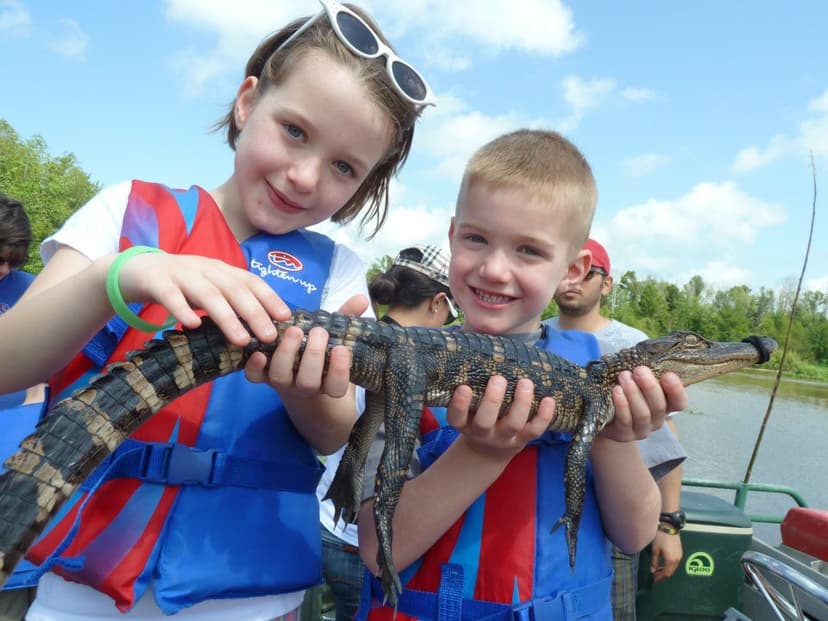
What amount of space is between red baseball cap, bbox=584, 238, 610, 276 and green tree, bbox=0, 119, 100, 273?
107ft

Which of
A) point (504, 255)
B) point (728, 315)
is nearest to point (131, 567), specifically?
point (504, 255)

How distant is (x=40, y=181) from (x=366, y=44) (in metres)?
53.1

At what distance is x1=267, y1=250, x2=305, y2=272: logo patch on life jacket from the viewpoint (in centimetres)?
189

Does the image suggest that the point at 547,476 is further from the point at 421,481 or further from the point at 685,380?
the point at 685,380

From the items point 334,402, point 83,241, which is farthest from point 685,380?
point 83,241

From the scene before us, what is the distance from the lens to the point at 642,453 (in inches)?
84.8

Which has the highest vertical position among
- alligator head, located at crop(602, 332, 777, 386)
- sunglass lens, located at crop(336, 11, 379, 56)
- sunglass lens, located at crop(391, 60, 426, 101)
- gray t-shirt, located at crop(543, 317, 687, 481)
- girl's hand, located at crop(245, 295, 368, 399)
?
sunglass lens, located at crop(336, 11, 379, 56)

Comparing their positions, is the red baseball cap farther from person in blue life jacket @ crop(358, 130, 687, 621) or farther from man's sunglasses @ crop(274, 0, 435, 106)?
man's sunglasses @ crop(274, 0, 435, 106)

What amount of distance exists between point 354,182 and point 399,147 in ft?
1.38

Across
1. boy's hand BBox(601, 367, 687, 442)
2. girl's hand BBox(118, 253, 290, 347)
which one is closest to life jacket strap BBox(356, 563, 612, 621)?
boy's hand BBox(601, 367, 687, 442)

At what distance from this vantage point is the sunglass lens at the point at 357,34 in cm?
192

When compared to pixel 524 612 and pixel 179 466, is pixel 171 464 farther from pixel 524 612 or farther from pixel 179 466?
pixel 524 612

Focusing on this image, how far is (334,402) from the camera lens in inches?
70.8

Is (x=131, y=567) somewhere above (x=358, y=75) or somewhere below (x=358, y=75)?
below
